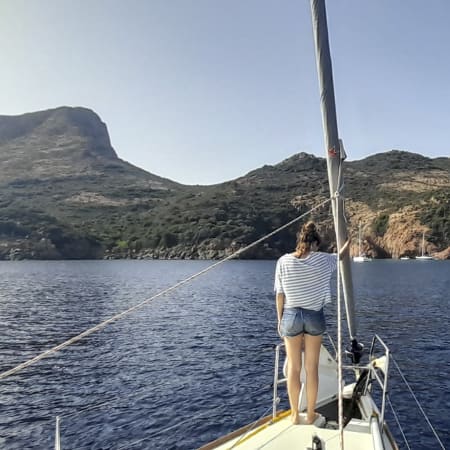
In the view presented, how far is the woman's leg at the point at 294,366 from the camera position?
6.27 metres

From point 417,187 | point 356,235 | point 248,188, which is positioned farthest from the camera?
point 248,188

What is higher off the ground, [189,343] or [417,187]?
[417,187]

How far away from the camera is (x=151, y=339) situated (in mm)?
25578

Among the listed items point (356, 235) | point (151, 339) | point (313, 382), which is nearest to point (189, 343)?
point (151, 339)

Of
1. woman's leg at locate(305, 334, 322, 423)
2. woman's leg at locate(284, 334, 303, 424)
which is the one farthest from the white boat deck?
woman's leg at locate(305, 334, 322, 423)

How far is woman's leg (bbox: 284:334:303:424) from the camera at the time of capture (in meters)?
6.27

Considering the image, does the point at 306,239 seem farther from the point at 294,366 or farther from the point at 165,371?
the point at 165,371

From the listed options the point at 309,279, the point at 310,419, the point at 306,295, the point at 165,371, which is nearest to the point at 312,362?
the point at 310,419

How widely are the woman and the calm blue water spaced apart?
6790 millimetres

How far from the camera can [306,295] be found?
611 cm

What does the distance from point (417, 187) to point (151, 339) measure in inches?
6482

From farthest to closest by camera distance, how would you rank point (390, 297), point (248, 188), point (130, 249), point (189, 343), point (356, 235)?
point (248, 188) → point (130, 249) → point (356, 235) → point (390, 297) → point (189, 343)

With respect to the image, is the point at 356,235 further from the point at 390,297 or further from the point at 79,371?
the point at 79,371

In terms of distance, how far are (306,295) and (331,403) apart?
9.34ft
